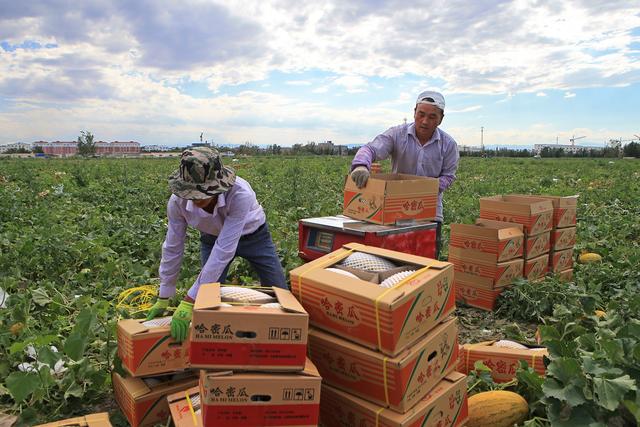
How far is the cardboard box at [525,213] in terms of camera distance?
16.7 feet

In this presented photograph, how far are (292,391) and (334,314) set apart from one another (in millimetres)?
418

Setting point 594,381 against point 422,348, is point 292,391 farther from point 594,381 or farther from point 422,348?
point 594,381

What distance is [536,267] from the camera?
526 centimetres

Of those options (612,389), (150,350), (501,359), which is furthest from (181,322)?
(612,389)

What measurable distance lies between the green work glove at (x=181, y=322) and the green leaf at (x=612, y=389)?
1986mm

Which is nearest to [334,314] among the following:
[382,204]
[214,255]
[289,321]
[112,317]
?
[289,321]

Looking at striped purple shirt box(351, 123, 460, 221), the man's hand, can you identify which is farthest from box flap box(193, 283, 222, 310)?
striped purple shirt box(351, 123, 460, 221)

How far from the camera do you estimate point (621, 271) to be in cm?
520

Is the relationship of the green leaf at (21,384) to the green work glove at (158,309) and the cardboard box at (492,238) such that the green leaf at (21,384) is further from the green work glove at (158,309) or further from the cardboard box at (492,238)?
the cardboard box at (492,238)

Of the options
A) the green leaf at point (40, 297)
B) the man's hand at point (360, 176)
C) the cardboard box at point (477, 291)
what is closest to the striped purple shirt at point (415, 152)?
the man's hand at point (360, 176)

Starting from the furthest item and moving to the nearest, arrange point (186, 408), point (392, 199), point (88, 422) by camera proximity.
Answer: point (392, 199) → point (186, 408) → point (88, 422)

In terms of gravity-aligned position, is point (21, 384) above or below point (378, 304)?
below

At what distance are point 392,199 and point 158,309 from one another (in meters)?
1.93

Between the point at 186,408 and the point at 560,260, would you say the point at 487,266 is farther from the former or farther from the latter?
the point at 186,408
